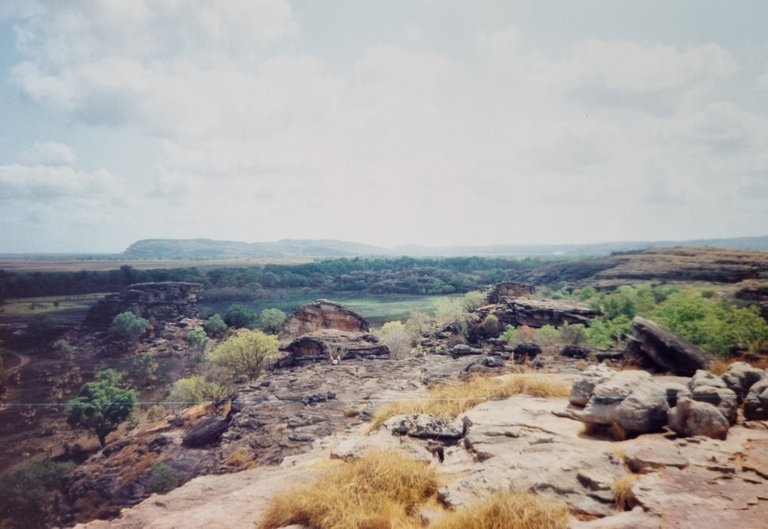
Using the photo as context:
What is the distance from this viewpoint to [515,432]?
7176 mm

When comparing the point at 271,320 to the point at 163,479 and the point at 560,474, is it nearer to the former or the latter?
the point at 163,479

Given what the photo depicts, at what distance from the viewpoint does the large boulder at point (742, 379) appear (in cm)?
767

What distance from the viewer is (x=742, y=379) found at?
25.6 feet

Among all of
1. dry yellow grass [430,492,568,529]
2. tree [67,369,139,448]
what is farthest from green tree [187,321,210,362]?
dry yellow grass [430,492,568,529]

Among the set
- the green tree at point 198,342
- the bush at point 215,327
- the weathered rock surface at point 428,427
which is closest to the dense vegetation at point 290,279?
the bush at point 215,327

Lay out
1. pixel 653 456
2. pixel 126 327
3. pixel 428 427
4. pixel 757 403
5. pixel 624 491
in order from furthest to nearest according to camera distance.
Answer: pixel 126 327, pixel 428 427, pixel 757 403, pixel 653 456, pixel 624 491

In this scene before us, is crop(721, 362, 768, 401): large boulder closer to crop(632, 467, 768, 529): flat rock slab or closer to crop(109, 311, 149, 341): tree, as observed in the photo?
crop(632, 467, 768, 529): flat rock slab

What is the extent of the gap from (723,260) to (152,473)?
3821 inches

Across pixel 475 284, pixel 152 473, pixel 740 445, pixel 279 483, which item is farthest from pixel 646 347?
pixel 475 284

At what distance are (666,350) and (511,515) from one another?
9996mm

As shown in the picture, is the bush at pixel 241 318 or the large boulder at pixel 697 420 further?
the bush at pixel 241 318

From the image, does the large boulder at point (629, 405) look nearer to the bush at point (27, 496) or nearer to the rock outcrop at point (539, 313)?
the bush at point (27, 496)

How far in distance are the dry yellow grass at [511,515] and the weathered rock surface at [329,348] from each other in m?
18.7

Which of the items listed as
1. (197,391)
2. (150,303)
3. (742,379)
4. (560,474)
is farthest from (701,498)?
(150,303)
